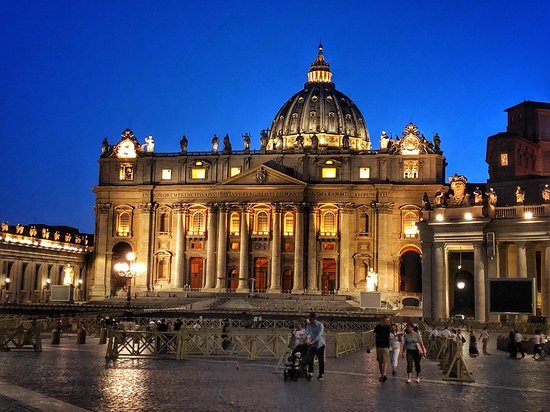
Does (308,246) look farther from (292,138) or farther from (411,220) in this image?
(292,138)

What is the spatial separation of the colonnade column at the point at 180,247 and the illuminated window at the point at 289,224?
13.4 m

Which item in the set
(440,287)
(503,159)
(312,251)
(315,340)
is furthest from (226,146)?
(315,340)

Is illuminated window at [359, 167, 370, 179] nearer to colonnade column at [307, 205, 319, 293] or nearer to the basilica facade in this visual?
the basilica facade

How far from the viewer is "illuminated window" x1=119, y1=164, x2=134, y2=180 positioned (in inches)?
4277

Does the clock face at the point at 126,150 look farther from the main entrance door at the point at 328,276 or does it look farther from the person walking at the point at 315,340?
the person walking at the point at 315,340

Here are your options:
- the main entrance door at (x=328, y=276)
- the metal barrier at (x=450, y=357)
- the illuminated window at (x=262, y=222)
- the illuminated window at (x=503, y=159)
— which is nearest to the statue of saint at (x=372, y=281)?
the main entrance door at (x=328, y=276)

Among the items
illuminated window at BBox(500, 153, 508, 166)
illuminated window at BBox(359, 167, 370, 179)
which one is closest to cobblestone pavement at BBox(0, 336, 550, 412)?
illuminated window at BBox(500, 153, 508, 166)

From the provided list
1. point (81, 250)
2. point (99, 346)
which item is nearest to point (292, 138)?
point (81, 250)

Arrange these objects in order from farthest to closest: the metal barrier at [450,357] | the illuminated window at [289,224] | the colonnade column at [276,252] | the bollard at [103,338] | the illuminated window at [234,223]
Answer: the illuminated window at [234,223] → the illuminated window at [289,224] → the colonnade column at [276,252] → the bollard at [103,338] → the metal barrier at [450,357]

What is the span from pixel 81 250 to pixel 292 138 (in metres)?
39.4

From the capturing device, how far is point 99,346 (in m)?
36.8

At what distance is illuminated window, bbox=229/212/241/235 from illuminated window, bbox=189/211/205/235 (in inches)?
160

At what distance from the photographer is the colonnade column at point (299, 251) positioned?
9944cm

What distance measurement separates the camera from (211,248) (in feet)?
337
